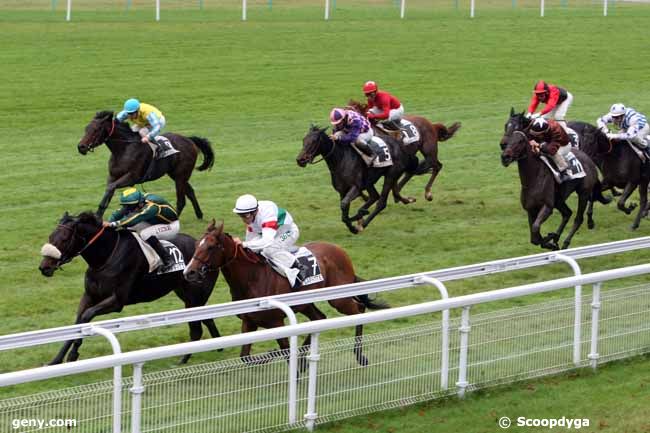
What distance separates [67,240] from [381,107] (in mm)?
7125

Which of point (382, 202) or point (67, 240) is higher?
point (67, 240)

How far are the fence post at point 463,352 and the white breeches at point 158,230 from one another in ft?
8.79

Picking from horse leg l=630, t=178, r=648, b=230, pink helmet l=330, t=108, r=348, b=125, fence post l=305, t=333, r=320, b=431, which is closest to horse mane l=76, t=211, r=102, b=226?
fence post l=305, t=333, r=320, b=431

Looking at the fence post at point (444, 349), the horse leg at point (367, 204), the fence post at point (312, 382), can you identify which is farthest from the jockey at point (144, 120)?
the fence post at point (312, 382)

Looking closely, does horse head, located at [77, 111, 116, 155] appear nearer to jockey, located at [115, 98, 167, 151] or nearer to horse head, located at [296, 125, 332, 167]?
jockey, located at [115, 98, 167, 151]

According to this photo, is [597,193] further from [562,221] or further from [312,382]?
[312,382]

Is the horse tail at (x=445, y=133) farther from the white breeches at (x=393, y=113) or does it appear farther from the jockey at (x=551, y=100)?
the jockey at (x=551, y=100)

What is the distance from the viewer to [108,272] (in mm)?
9680

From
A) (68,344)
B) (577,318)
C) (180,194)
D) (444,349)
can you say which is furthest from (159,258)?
(180,194)

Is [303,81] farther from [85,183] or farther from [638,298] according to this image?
[638,298]

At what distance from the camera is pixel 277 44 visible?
93.2ft

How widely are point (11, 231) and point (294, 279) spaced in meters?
5.74

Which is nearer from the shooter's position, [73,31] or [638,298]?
[638,298]

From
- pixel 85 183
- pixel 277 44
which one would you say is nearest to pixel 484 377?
A: pixel 85 183
